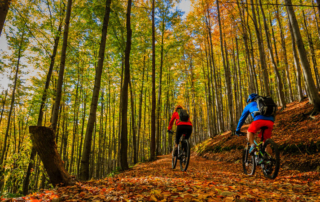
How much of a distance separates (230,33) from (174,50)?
4691 millimetres

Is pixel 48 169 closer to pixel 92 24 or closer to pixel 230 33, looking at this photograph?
pixel 92 24

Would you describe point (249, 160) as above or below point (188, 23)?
below

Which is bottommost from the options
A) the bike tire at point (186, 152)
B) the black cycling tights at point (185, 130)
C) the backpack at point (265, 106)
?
the bike tire at point (186, 152)

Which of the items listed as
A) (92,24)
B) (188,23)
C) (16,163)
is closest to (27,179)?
(16,163)

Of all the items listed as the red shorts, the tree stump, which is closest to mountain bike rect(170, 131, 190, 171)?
the red shorts

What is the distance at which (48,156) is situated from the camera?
3.46 m

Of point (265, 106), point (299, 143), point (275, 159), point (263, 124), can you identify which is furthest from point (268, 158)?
point (299, 143)

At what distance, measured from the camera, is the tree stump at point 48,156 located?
3422 millimetres

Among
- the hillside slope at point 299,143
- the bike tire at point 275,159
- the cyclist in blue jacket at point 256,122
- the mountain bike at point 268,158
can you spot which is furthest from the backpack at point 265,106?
the hillside slope at point 299,143

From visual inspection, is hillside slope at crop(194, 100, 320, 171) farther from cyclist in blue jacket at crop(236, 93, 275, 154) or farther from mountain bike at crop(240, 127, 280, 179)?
cyclist in blue jacket at crop(236, 93, 275, 154)

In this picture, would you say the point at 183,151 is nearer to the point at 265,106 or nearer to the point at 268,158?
the point at 268,158

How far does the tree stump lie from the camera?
3.42 m

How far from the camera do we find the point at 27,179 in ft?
29.2

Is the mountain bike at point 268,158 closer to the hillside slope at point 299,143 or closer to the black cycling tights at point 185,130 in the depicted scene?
the hillside slope at point 299,143
